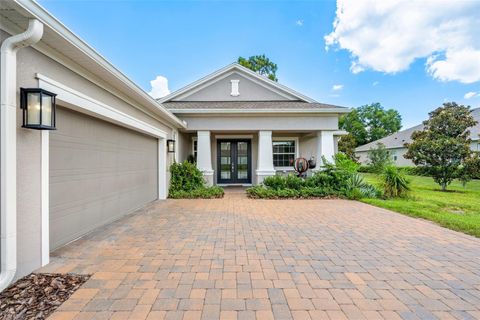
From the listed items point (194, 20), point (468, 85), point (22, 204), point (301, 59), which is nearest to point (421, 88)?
point (468, 85)

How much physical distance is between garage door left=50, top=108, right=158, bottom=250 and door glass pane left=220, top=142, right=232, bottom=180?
5.76m

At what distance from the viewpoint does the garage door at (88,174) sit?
356 centimetres

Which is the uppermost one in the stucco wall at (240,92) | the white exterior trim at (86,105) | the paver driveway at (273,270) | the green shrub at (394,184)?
the stucco wall at (240,92)

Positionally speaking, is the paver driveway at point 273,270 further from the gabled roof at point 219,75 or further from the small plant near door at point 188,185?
the gabled roof at point 219,75

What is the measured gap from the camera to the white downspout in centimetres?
239

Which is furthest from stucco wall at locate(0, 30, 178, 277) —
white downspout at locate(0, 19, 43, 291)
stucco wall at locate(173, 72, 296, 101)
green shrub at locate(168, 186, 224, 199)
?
stucco wall at locate(173, 72, 296, 101)

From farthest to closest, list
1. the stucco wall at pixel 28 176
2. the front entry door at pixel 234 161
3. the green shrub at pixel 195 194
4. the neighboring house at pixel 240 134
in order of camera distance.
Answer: the front entry door at pixel 234 161 < the neighboring house at pixel 240 134 < the green shrub at pixel 195 194 < the stucco wall at pixel 28 176

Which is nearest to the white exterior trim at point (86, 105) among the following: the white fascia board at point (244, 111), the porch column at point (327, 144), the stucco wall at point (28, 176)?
the stucco wall at point (28, 176)

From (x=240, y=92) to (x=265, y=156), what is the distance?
14.0 ft

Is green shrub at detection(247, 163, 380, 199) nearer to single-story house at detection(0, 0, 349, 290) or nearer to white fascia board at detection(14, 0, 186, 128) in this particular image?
single-story house at detection(0, 0, 349, 290)

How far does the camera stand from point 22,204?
266cm

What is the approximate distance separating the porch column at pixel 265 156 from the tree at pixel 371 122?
35.2m

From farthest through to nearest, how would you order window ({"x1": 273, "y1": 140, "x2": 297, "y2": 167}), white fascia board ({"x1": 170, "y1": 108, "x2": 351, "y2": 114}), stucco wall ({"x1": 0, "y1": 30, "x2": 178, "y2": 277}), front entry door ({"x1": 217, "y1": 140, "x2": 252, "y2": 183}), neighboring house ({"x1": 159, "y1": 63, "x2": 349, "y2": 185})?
window ({"x1": 273, "y1": 140, "x2": 297, "y2": 167})
front entry door ({"x1": 217, "y1": 140, "x2": 252, "y2": 183})
neighboring house ({"x1": 159, "y1": 63, "x2": 349, "y2": 185})
white fascia board ({"x1": 170, "y1": 108, "x2": 351, "y2": 114})
stucco wall ({"x1": 0, "y1": 30, "x2": 178, "y2": 277})

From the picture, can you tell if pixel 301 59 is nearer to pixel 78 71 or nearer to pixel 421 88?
pixel 421 88
